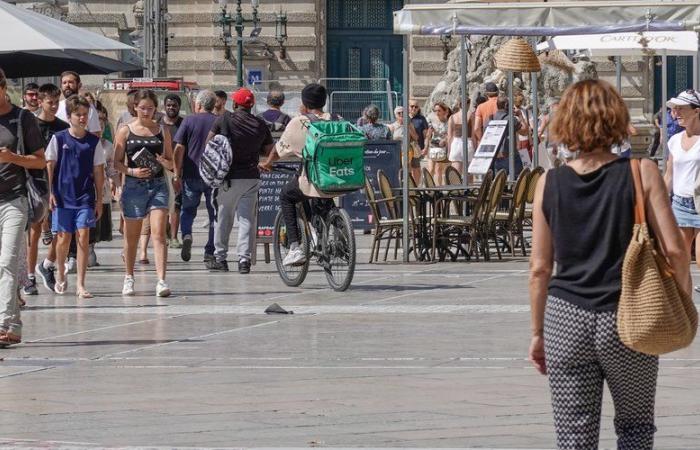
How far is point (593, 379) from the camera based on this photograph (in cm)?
573

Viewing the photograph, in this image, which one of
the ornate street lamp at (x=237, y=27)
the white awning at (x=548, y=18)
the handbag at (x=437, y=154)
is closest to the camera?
the white awning at (x=548, y=18)

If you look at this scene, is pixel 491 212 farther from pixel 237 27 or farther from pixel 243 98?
pixel 237 27

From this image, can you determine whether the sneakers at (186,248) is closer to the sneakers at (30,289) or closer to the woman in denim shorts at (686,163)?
the sneakers at (30,289)

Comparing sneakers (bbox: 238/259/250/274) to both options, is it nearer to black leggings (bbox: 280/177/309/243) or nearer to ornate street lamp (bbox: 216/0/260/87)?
black leggings (bbox: 280/177/309/243)

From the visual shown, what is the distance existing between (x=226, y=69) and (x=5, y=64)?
26.6m

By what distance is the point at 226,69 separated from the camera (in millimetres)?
44750

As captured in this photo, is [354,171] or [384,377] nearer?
[384,377]

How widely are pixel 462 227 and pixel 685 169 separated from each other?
4.84 m

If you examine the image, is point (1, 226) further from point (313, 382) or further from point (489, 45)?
point (489, 45)

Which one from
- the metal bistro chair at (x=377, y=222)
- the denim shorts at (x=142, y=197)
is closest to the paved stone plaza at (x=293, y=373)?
the denim shorts at (x=142, y=197)

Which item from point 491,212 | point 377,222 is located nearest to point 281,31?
point 491,212

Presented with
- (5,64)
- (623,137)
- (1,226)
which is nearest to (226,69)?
(5,64)

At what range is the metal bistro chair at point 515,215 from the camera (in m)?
18.5

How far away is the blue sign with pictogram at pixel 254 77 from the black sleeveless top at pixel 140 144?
88.5 ft
